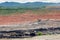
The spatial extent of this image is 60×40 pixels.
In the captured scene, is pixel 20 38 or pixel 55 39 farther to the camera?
pixel 20 38

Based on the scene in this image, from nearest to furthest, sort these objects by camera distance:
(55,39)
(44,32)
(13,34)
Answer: (55,39)
(13,34)
(44,32)

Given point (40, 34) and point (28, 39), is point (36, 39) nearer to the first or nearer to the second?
point (28, 39)

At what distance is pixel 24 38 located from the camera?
21.6 meters

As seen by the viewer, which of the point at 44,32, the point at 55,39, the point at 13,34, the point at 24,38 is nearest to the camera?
the point at 55,39

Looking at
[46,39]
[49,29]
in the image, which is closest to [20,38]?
[46,39]

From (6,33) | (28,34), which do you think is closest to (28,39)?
(28,34)

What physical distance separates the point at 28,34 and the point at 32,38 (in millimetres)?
1665

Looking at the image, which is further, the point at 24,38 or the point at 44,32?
the point at 44,32

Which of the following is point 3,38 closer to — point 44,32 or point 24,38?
point 24,38

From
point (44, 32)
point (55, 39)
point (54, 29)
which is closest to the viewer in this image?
point (55, 39)

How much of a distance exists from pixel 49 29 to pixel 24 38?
5.33 metres

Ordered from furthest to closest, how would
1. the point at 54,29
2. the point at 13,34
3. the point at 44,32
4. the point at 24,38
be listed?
the point at 54,29, the point at 44,32, the point at 13,34, the point at 24,38

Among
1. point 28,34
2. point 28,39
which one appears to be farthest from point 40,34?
point 28,39

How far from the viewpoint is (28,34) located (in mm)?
22859
